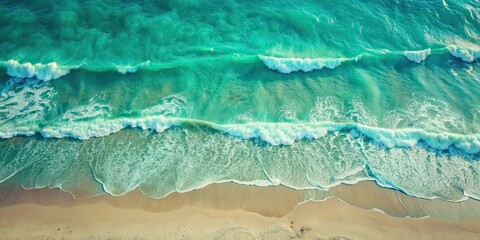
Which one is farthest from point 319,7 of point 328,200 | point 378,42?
point 328,200

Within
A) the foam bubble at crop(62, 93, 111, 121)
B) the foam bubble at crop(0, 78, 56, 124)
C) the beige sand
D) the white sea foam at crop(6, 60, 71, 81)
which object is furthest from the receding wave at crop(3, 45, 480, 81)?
the beige sand

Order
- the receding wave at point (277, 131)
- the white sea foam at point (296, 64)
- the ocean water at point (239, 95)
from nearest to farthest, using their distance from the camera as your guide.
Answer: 1. the ocean water at point (239, 95)
2. the receding wave at point (277, 131)
3. the white sea foam at point (296, 64)

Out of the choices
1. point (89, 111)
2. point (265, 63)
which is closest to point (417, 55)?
point (265, 63)

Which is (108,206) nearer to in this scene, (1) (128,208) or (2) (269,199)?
(1) (128,208)

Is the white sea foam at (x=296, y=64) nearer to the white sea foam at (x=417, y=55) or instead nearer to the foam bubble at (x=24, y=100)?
the white sea foam at (x=417, y=55)

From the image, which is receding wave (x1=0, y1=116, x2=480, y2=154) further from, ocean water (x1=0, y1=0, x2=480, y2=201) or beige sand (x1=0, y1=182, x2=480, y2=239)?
beige sand (x1=0, y1=182, x2=480, y2=239)

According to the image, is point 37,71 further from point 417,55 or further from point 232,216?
point 417,55

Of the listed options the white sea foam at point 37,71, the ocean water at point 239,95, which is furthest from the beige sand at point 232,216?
the white sea foam at point 37,71
